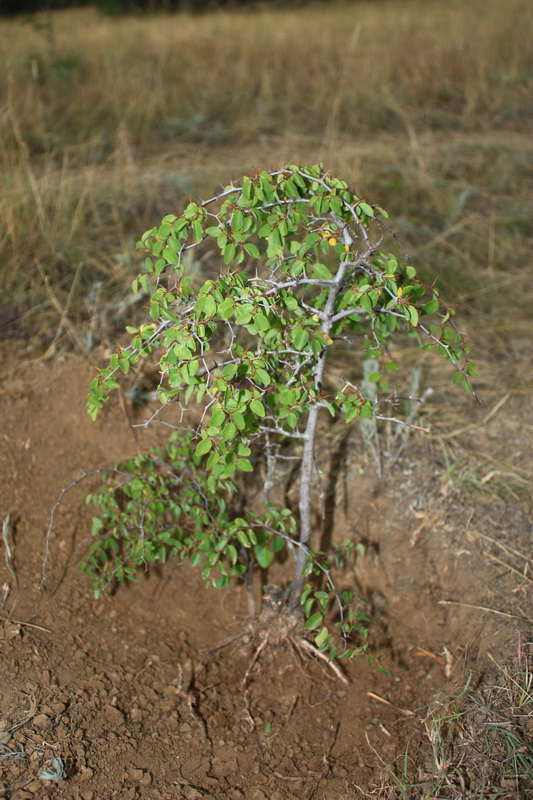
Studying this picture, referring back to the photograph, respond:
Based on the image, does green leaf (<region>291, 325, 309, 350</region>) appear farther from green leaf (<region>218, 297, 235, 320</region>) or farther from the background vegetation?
the background vegetation

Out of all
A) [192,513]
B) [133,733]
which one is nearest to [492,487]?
[192,513]

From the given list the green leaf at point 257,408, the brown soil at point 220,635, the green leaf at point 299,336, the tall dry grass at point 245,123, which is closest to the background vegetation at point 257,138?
the tall dry grass at point 245,123

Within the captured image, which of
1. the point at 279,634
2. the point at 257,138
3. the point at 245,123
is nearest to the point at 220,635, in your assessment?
the point at 279,634

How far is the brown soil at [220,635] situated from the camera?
1847mm

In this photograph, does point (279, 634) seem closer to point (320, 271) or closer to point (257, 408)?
point (257, 408)

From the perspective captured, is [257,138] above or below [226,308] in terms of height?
below

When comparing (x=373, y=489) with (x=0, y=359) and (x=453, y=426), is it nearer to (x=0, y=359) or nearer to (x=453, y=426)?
(x=453, y=426)

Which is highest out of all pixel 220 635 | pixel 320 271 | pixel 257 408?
pixel 320 271

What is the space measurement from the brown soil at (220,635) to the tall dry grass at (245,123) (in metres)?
0.88

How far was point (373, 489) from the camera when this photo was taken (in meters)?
2.56

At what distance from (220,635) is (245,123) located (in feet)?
15.9

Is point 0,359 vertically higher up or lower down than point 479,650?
higher up

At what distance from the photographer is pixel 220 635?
2381 millimetres

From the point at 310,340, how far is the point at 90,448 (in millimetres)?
1323
